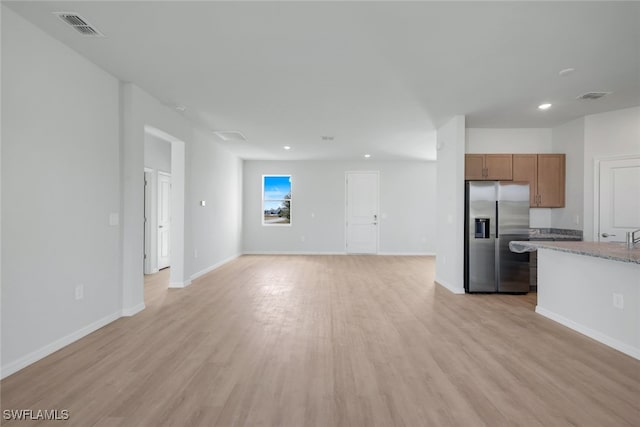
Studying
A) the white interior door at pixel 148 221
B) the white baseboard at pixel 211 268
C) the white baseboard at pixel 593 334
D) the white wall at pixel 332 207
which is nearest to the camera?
the white baseboard at pixel 593 334

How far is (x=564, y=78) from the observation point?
356cm

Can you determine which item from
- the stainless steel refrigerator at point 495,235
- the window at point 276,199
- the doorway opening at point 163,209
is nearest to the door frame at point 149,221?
the doorway opening at point 163,209

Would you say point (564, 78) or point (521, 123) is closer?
point (564, 78)

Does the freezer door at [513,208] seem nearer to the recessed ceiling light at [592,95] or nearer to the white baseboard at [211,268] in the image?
the recessed ceiling light at [592,95]

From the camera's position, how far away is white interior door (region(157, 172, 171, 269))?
6773 mm

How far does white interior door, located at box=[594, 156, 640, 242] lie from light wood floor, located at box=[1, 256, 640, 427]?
1.98m

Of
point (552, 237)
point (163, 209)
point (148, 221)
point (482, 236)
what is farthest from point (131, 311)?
point (552, 237)

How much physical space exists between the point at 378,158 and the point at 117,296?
22.3 feet

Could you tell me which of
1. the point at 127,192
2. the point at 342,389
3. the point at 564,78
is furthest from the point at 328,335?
the point at 564,78

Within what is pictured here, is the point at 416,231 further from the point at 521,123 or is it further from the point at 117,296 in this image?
the point at 117,296

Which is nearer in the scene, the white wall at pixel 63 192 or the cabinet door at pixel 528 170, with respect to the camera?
the white wall at pixel 63 192

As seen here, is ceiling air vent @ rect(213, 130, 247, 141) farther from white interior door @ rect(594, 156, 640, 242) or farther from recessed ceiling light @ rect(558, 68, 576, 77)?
white interior door @ rect(594, 156, 640, 242)

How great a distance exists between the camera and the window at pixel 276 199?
923 centimetres

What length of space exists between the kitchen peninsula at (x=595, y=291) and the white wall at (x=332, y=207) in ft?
16.9
